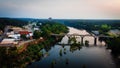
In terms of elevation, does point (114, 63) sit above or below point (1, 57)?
below

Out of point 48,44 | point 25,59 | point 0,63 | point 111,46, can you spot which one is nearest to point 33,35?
point 48,44

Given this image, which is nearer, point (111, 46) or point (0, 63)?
point (0, 63)

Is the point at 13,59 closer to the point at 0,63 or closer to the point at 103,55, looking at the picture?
the point at 0,63

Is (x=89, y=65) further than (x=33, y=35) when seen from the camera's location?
No

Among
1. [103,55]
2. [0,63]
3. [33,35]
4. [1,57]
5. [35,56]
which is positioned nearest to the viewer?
[0,63]

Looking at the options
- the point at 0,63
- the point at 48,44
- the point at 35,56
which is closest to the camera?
the point at 0,63

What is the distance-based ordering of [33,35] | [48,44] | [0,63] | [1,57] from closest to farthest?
[0,63], [1,57], [48,44], [33,35]

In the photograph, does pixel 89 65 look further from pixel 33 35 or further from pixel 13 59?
pixel 33 35

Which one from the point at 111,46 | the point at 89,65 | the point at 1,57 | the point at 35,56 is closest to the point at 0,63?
the point at 1,57

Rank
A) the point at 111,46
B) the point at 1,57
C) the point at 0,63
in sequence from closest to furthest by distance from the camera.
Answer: the point at 0,63
the point at 1,57
the point at 111,46
